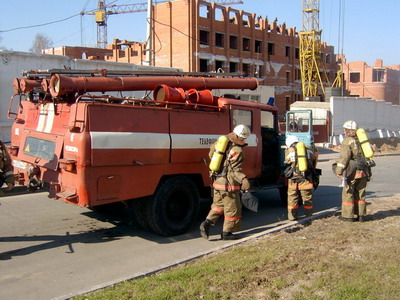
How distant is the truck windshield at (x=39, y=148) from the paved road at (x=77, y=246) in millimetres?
1292

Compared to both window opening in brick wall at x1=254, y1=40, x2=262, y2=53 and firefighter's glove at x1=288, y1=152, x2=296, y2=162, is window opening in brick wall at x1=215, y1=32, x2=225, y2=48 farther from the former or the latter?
firefighter's glove at x1=288, y1=152, x2=296, y2=162

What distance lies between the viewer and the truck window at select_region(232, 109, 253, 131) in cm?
768

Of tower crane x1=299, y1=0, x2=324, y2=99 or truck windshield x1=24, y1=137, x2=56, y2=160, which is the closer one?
truck windshield x1=24, y1=137, x2=56, y2=160

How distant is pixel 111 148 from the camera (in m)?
5.75

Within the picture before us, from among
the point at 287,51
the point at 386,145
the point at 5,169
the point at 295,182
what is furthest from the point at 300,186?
the point at 287,51

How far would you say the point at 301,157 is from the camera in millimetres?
7379

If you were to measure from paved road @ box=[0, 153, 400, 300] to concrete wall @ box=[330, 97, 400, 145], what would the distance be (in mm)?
19303

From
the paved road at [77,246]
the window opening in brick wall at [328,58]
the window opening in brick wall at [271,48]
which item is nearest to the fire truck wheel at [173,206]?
the paved road at [77,246]

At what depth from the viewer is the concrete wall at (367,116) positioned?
27.5 metres

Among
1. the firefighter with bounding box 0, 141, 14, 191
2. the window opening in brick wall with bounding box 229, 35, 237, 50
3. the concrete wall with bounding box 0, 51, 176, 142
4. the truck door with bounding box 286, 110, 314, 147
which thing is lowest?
the firefighter with bounding box 0, 141, 14, 191

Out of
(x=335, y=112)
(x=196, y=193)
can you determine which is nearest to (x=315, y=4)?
(x=335, y=112)

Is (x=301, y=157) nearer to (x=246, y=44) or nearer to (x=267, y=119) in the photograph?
(x=267, y=119)

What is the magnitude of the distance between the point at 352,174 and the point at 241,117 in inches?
86.8

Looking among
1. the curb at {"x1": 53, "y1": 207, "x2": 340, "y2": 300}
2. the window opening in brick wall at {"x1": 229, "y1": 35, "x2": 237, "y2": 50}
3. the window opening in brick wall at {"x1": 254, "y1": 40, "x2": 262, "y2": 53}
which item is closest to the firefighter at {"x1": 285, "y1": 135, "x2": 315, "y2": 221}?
the curb at {"x1": 53, "y1": 207, "x2": 340, "y2": 300}
